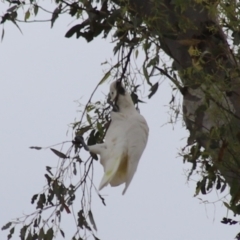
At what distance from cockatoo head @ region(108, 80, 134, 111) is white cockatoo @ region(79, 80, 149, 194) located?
2cm

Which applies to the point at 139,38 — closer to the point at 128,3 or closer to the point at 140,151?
the point at 128,3

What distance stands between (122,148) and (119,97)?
134 millimetres

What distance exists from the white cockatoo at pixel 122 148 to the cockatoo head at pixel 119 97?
2cm

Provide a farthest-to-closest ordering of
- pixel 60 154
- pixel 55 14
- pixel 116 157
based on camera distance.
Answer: pixel 55 14 < pixel 60 154 < pixel 116 157

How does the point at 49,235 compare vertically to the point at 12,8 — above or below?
below

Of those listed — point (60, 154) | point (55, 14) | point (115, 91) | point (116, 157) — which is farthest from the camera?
point (55, 14)

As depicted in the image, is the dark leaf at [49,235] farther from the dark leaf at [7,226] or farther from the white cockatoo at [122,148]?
the white cockatoo at [122,148]

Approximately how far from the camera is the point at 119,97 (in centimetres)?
149

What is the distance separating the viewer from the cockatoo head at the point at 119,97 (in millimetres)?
1473

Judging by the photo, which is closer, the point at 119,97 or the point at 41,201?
the point at 119,97

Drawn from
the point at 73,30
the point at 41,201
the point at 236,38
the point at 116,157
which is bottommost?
the point at 116,157

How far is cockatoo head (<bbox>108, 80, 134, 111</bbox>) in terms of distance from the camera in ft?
4.83

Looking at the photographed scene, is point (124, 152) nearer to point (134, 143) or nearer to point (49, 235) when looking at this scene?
point (134, 143)

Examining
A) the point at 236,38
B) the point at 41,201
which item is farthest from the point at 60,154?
the point at 236,38
